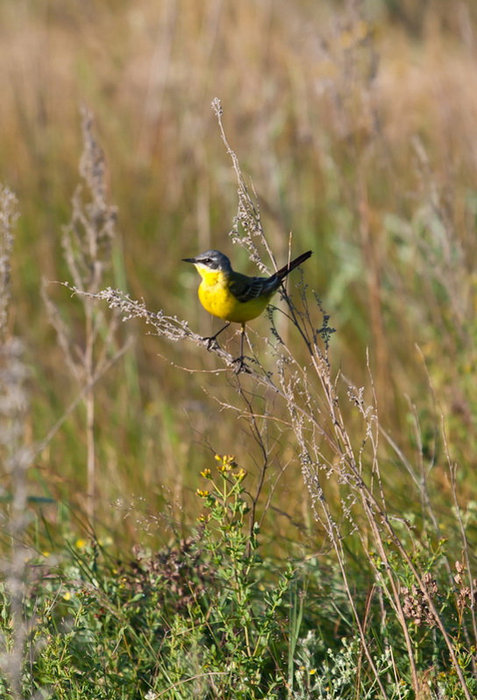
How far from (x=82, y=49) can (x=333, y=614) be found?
8.00 meters

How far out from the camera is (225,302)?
254 centimetres

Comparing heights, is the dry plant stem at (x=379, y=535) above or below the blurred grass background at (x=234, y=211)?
below

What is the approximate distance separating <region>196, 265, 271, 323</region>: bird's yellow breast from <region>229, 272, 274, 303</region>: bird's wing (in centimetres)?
1

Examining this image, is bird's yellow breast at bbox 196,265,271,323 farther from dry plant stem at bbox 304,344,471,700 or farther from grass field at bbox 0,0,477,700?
dry plant stem at bbox 304,344,471,700

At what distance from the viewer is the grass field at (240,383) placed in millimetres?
1960

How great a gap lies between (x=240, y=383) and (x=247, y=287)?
488 mm

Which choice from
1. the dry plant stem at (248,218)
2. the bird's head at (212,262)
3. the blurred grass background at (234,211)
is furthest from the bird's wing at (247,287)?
the dry plant stem at (248,218)

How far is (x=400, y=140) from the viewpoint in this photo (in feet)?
23.1

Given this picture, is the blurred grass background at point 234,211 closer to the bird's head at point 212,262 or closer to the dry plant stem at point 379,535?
the bird's head at point 212,262

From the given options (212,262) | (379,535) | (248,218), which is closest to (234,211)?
(212,262)

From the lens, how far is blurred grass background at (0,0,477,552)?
3541mm

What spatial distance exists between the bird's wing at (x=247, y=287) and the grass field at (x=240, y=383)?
185mm

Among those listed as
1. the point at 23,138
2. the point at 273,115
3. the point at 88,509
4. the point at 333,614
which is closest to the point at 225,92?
the point at 273,115

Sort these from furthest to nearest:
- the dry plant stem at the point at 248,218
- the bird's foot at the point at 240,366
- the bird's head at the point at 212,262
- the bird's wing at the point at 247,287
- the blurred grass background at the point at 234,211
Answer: the blurred grass background at the point at 234,211 → the bird's head at the point at 212,262 → the bird's wing at the point at 247,287 → the bird's foot at the point at 240,366 → the dry plant stem at the point at 248,218
